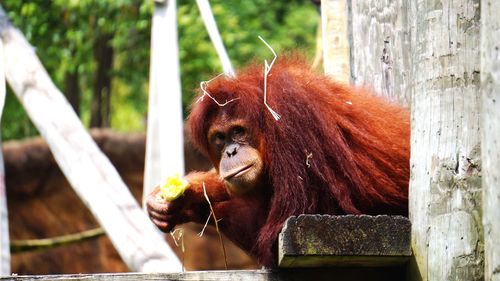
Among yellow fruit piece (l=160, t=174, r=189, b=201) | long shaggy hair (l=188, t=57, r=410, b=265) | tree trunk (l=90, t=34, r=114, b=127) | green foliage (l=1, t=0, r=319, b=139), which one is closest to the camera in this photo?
long shaggy hair (l=188, t=57, r=410, b=265)

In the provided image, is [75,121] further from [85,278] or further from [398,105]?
[85,278]

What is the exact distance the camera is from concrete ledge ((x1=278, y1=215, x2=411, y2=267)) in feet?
9.73

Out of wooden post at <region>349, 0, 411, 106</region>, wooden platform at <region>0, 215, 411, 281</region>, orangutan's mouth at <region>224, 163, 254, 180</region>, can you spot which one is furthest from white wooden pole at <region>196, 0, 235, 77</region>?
wooden platform at <region>0, 215, 411, 281</region>

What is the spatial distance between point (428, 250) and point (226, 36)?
745 centimetres

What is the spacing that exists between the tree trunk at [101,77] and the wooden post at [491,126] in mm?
9235

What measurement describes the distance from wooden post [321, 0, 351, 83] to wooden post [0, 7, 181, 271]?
1486mm

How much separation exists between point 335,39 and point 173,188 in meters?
1.36

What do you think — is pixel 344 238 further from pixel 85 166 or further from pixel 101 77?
pixel 101 77

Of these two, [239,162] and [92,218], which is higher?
[239,162]

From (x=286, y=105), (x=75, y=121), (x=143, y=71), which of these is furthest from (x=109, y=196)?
(x=143, y=71)

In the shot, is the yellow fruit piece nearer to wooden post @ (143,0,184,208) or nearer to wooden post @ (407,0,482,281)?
wooden post @ (143,0,184,208)

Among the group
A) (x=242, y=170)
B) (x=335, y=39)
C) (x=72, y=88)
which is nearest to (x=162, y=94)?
(x=335, y=39)

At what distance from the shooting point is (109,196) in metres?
5.84

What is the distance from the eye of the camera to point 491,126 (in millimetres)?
2590
